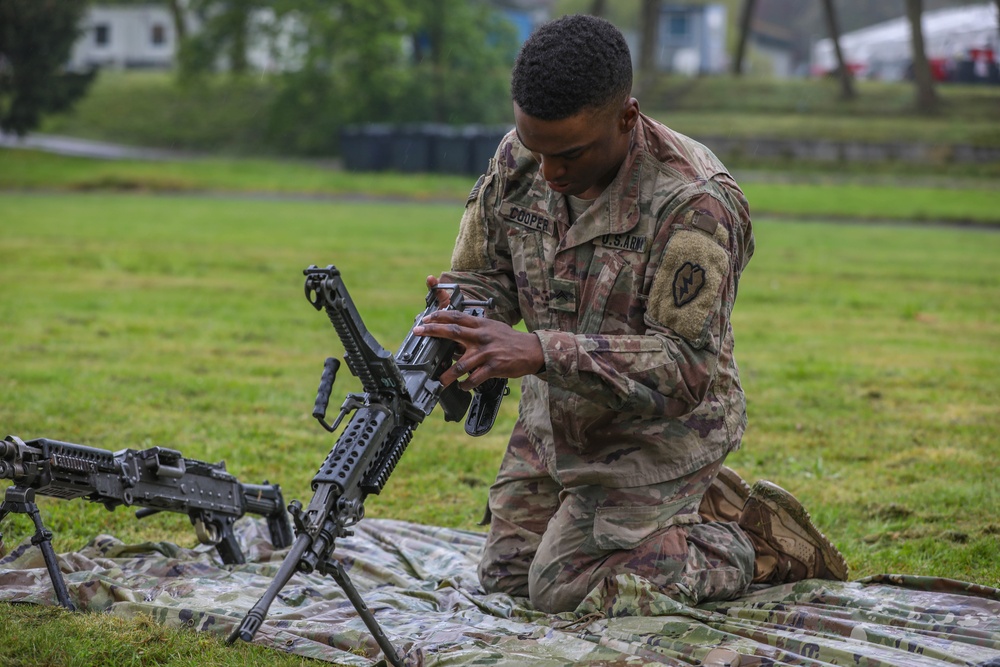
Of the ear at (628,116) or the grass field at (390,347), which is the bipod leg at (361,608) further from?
the ear at (628,116)

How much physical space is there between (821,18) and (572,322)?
286ft

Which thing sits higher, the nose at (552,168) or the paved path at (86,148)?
the nose at (552,168)

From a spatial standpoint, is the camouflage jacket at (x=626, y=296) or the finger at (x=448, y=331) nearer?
the finger at (x=448, y=331)

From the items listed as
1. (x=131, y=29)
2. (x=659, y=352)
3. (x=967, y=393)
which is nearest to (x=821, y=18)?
(x=131, y=29)

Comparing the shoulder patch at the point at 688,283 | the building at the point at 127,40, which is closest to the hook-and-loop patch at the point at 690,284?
the shoulder patch at the point at 688,283

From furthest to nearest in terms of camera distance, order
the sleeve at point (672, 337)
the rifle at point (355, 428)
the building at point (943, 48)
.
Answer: the building at point (943, 48), the sleeve at point (672, 337), the rifle at point (355, 428)

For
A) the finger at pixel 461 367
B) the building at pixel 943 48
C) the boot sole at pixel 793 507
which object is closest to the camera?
the finger at pixel 461 367

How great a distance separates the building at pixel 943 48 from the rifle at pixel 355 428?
138 ft

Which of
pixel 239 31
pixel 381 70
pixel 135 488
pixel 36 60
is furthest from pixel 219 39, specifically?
pixel 135 488

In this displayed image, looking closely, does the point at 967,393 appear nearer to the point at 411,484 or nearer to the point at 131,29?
the point at 411,484

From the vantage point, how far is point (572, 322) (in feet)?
14.4

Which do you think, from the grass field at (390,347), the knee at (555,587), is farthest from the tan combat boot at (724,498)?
the grass field at (390,347)

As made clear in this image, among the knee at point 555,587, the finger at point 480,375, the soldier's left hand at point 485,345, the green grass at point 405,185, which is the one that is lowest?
the green grass at point 405,185

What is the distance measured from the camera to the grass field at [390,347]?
5.50 metres
